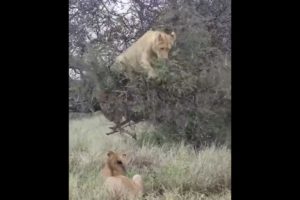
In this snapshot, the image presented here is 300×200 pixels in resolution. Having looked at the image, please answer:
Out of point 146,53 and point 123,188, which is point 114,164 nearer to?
point 123,188

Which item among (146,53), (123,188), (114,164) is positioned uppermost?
(146,53)

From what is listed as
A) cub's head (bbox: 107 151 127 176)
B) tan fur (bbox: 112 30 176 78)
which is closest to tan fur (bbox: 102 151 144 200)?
cub's head (bbox: 107 151 127 176)

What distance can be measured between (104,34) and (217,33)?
51 centimetres

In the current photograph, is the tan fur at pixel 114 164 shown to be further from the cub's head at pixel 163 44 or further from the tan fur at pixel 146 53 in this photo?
the cub's head at pixel 163 44

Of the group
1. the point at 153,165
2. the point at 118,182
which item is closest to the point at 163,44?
the point at 153,165

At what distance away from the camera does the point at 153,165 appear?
7.18ft

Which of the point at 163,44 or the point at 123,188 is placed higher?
the point at 163,44

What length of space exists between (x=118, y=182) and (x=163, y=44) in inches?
25.6

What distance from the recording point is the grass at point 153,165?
215cm

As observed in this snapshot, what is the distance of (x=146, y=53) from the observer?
88.2 inches

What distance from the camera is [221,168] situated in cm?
219
